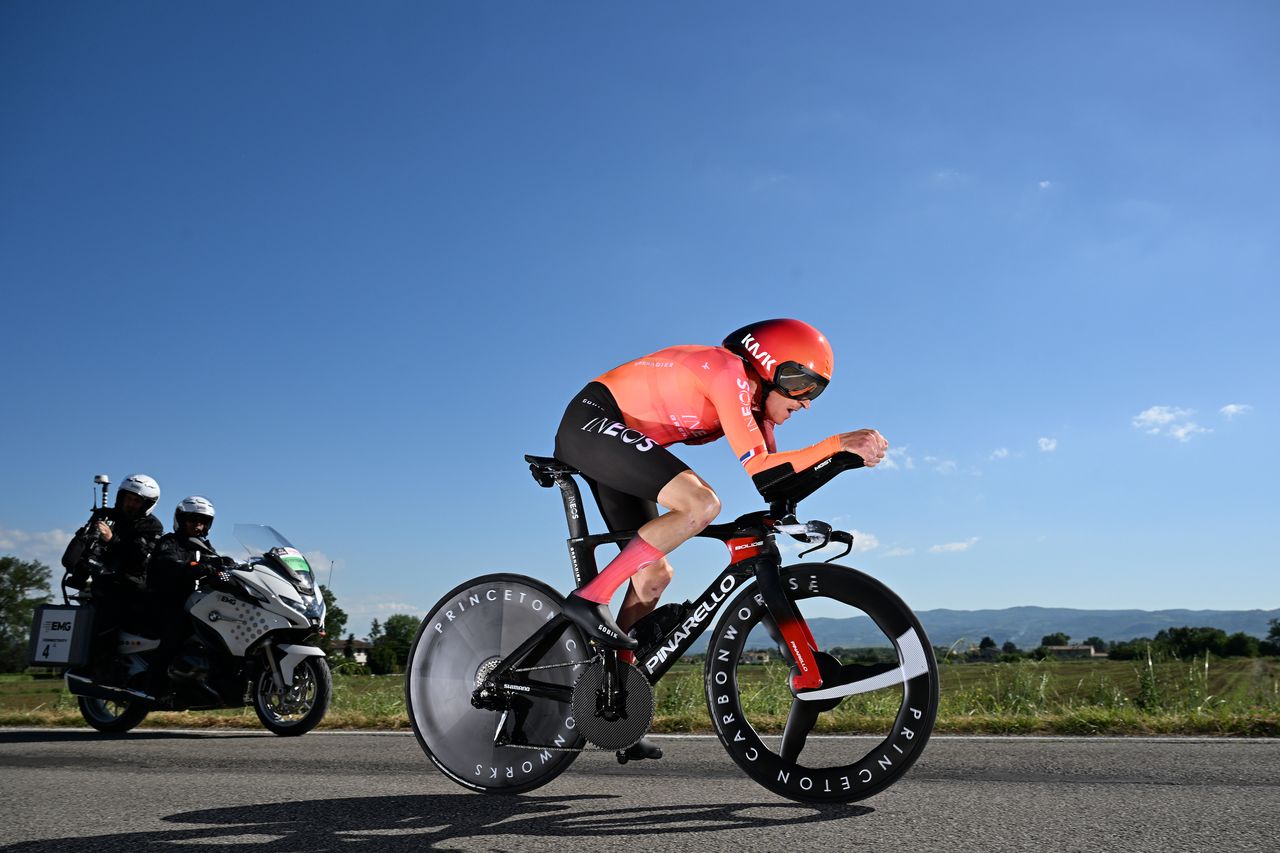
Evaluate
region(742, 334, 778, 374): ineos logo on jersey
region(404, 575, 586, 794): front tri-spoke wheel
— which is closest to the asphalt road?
region(404, 575, 586, 794): front tri-spoke wheel

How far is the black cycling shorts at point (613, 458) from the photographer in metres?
4.07

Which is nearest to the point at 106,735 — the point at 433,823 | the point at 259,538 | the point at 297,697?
the point at 297,697

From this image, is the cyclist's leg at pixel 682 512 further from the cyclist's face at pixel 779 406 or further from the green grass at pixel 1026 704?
the green grass at pixel 1026 704

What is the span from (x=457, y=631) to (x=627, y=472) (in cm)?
119

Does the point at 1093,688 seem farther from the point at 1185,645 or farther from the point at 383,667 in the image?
the point at 383,667

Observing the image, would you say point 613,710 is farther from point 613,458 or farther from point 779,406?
point 779,406

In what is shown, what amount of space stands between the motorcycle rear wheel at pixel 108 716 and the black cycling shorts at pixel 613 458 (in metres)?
5.89

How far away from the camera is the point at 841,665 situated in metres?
3.85

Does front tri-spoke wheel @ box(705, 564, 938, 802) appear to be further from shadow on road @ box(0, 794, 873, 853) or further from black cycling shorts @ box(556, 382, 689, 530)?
black cycling shorts @ box(556, 382, 689, 530)

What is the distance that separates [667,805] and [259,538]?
19.7ft

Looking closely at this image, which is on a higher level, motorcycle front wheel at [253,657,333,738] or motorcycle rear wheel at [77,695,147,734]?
motorcycle front wheel at [253,657,333,738]

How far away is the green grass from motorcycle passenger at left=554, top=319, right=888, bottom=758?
1.11m

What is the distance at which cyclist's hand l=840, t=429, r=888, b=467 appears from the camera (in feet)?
12.0

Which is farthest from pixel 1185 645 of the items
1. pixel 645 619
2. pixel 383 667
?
pixel 383 667
